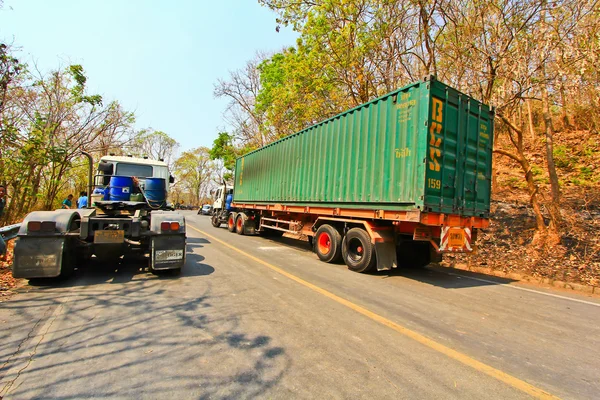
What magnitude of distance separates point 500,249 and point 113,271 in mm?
9925

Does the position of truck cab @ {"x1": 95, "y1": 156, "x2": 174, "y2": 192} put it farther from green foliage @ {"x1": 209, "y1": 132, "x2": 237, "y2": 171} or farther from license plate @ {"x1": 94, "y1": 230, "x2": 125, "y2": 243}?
green foliage @ {"x1": 209, "y1": 132, "x2": 237, "y2": 171}

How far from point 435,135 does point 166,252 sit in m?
5.30

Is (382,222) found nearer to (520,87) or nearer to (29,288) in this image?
(520,87)

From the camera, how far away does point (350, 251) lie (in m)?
7.41

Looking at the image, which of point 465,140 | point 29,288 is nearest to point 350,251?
point 465,140

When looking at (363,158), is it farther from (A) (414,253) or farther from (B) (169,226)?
(B) (169,226)

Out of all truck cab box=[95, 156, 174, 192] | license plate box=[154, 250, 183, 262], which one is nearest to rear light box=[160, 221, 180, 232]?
license plate box=[154, 250, 183, 262]

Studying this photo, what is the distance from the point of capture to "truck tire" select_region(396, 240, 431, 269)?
25.0 ft

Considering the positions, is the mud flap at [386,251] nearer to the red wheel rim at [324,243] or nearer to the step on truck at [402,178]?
the step on truck at [402,178]

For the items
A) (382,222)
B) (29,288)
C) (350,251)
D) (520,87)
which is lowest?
(29,288)

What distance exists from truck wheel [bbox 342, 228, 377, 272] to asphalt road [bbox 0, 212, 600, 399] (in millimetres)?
1225

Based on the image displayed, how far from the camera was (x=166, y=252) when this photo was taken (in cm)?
561

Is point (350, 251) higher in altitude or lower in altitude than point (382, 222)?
lower

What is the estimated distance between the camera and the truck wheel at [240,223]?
13844 mm
